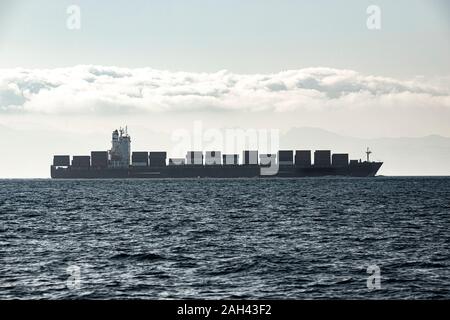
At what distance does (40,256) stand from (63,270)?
192 inches

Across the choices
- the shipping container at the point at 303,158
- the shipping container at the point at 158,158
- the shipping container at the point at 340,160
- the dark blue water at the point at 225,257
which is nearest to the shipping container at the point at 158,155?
the shipping container at the point at 158,158

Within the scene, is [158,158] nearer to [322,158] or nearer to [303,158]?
[303,158]

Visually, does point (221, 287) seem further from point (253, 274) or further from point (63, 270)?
point (63, 270)

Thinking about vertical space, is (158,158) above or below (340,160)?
above

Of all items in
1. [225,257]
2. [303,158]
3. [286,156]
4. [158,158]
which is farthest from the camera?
[158,158]

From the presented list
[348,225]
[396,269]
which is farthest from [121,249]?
[348,225]

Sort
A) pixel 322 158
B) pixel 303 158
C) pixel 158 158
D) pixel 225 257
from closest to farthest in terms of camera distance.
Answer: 1. pixel 225 257
2. pixel 303 158
3. pixel 322 158
4. pixel 158 158

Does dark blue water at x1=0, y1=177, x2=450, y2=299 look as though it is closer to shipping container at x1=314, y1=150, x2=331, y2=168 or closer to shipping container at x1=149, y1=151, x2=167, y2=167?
shipping container at x1=314, y1=150, x2=331, y2=168

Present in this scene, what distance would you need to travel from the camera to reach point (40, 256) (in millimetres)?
27797

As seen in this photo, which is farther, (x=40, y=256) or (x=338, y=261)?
(x=40, y=256)

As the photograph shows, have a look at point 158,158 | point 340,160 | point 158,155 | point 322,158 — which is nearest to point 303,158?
point 322,158

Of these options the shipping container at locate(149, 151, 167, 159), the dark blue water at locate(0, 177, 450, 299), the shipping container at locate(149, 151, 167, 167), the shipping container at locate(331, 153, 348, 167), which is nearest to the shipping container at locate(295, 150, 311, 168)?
the shipping container at locate(331, 153, 348, 167)

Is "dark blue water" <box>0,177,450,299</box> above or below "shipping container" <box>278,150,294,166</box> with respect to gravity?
below
